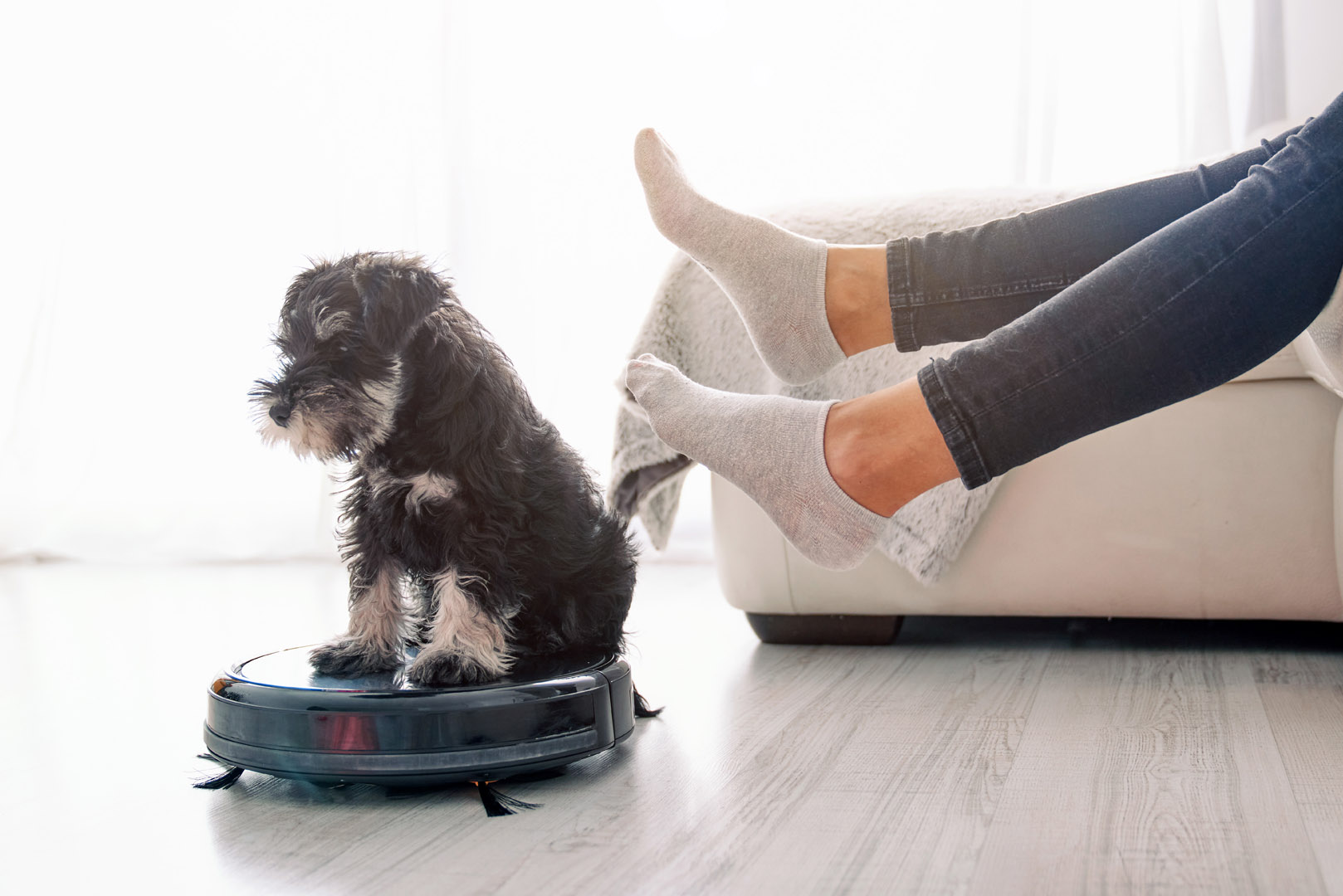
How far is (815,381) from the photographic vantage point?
5.68 feet

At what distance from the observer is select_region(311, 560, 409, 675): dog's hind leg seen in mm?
1160

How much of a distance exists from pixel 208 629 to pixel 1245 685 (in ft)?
6.07

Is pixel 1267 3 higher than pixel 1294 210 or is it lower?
higher

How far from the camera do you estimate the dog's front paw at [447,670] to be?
1072 millimetres

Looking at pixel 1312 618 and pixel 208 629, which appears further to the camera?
pixel 208 629

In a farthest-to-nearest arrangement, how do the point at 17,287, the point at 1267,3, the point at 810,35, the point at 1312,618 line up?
the point at 17,287 < the point at 810,35 < the point at 1267,3 < the point at 1312,618

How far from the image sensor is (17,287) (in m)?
3.62

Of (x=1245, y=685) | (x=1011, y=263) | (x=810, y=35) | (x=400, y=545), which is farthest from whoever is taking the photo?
(x=810, y=35)

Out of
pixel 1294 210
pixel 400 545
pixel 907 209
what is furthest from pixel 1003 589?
pixel 400 545

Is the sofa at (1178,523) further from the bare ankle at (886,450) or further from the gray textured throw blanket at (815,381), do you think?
the bare ankle at (886,450)

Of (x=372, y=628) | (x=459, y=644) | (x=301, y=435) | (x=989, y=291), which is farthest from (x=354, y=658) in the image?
(x=989, y=291)

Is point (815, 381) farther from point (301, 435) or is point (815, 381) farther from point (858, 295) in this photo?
point (301, 435)

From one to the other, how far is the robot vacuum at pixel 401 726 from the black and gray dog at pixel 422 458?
5cm

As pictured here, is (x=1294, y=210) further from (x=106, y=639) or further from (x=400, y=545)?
(x=106, y=639)
